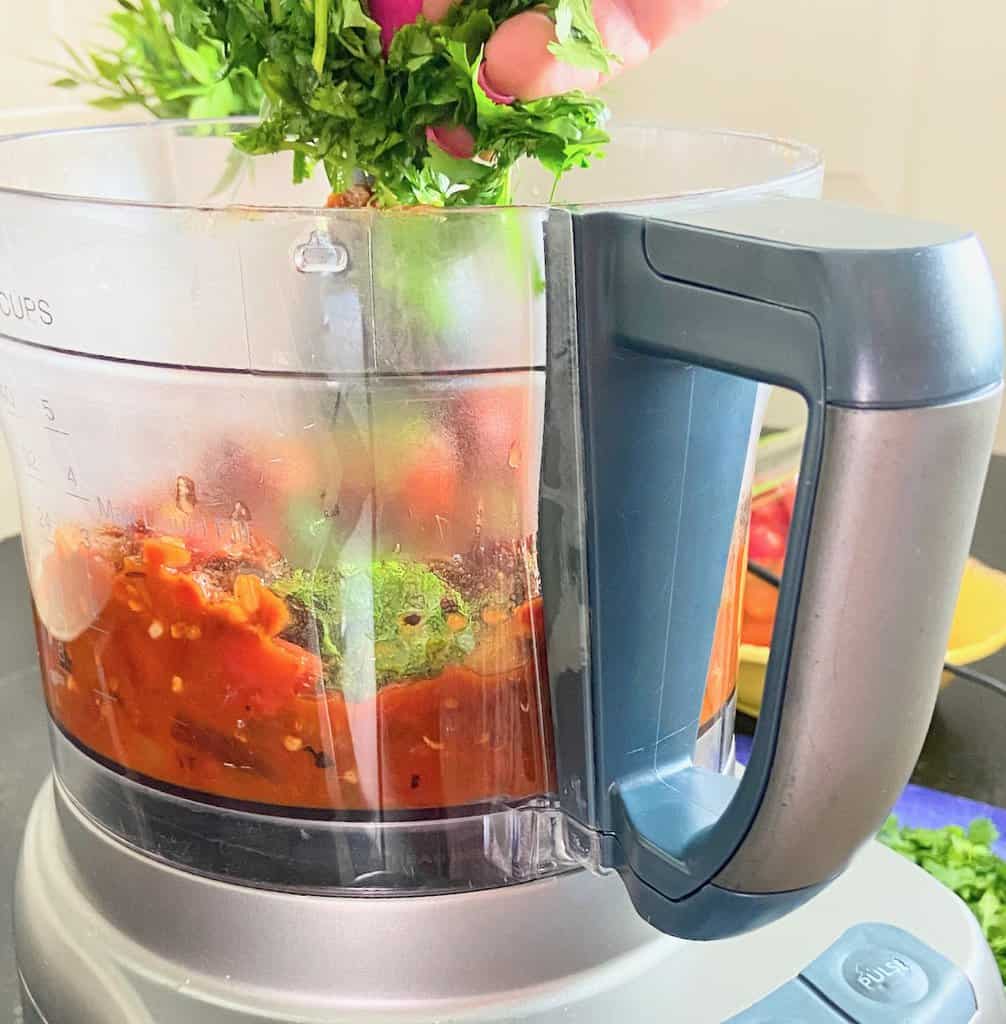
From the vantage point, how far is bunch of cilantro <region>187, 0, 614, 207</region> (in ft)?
0.95

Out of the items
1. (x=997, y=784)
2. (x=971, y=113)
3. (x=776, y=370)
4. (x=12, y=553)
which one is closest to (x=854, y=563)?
(x=776, y=370)

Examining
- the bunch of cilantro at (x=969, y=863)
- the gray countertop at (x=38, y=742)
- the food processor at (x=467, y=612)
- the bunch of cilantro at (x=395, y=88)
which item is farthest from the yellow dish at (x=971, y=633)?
the bunch of cilantro at (x=395, y=88)

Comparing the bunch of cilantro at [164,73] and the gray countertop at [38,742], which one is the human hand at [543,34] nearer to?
the bunch of cilantro at [164,73]

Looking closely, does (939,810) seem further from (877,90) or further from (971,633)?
(877,90)

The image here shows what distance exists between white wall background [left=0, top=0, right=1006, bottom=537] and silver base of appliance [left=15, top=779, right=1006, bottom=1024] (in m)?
0.93

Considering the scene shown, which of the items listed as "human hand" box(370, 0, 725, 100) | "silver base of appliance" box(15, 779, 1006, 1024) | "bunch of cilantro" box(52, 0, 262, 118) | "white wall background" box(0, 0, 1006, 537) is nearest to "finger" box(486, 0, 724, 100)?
"human hand" box(370, 0, 725, 100)

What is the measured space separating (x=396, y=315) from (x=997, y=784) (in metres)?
0.46

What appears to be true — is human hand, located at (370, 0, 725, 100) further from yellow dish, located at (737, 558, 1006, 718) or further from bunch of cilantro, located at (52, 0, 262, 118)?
yellow dish, located at (737, 558, 1006, 718)

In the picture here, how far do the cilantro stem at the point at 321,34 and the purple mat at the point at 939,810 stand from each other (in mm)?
397

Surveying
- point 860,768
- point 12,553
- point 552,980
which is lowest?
point 12,553

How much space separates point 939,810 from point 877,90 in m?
0.84

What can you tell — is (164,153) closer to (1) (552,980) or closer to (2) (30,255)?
(2) (30,255)

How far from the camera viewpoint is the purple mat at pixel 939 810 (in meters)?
0.57

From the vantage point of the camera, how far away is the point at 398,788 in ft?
1.20
